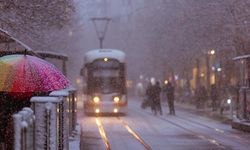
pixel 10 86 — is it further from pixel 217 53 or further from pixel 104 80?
pixel 217 53

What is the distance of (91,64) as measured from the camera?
1524 inches

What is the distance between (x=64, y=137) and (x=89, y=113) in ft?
81.4

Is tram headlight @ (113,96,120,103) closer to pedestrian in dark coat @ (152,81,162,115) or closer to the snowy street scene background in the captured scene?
the snowy street scene background

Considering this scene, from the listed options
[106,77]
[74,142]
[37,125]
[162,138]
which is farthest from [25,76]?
[106,77]

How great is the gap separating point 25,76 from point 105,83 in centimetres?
2536

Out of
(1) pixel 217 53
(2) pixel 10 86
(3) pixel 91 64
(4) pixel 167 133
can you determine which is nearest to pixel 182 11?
(1) pixel 217 53

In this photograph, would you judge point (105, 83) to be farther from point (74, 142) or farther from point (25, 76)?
point (25, 76)

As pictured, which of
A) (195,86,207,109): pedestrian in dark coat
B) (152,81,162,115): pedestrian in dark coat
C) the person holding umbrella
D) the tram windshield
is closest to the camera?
the person holding umbrella

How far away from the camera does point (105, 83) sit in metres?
38.5

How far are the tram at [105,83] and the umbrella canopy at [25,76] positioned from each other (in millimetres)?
24413

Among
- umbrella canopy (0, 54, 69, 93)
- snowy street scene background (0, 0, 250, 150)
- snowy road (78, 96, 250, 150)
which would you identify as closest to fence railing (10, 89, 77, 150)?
snowy street scene background (0, 0, 250, 150)

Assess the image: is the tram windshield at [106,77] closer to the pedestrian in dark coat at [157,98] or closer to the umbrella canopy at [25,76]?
the pedestrian in dark coat at [157,98]

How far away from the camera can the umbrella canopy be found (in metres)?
12.9

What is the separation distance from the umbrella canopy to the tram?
24413mm
